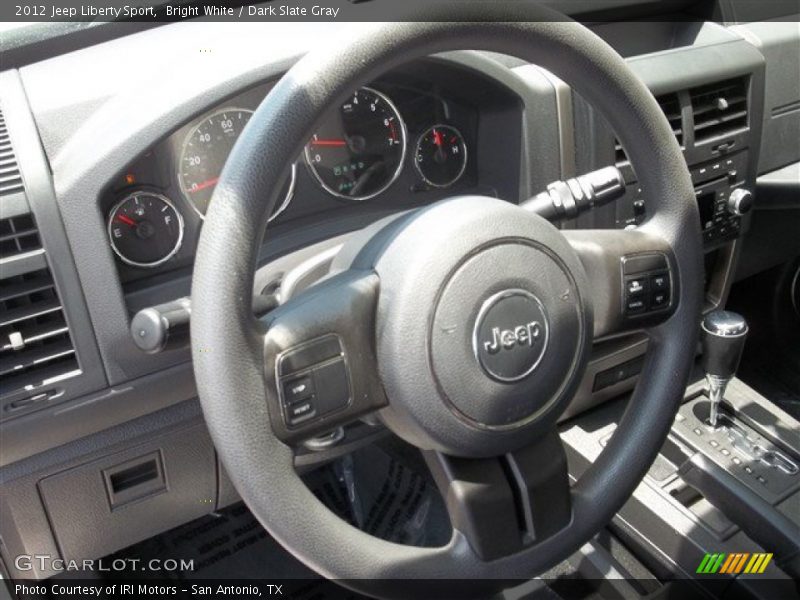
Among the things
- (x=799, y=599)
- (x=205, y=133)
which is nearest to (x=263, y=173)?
(x=205, y=133)

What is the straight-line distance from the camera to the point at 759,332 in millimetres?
2555

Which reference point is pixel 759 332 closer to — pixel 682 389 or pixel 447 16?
pixel 682 389

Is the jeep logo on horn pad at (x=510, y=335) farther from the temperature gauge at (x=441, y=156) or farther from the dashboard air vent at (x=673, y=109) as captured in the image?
the dashboard air vent at (x=673, y=109)

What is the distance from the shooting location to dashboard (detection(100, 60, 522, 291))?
4.17 ft

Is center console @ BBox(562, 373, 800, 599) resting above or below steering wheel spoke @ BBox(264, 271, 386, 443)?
below

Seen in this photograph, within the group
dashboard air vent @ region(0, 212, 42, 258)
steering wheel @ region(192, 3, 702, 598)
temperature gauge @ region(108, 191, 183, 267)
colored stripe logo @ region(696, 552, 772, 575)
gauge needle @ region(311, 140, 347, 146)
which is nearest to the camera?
steering wheel @ region(192, 3, 702, 598)

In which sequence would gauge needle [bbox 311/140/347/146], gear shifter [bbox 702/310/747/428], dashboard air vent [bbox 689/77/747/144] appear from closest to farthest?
1. gauge needle [bbox 311/140/347/146]
2. gear shifter [bbox 702/310/747/428]
3. dashboard air vent [bbox 689/77/747/144]

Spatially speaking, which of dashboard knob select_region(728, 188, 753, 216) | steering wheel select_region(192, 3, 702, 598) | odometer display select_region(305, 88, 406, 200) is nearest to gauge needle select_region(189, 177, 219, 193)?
odometer display select_region(305, 88, 406, 200)

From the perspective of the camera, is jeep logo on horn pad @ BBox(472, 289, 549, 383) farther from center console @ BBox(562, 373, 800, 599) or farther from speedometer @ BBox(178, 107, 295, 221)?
center console @ BBox(562, 373, 800, 599)

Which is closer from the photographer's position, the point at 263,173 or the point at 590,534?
the point at 263,173

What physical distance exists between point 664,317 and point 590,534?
1.00 feet

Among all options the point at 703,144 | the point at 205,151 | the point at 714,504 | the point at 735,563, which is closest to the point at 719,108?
the point at 703,144

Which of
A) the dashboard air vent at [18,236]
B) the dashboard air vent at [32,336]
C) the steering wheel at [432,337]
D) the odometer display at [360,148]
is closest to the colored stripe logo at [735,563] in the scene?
the steering wheel at [432,337]

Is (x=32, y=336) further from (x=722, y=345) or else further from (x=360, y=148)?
(x=722, y=345)
